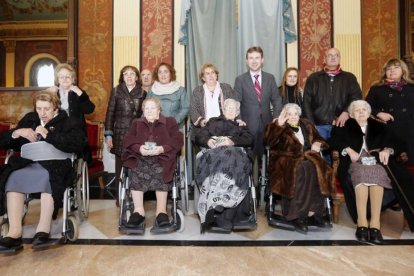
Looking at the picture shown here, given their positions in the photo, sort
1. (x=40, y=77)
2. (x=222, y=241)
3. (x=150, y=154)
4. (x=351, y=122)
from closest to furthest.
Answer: (x=222, y=241) → (x=150, y=154) → (x=351, y=122) → (x=40, y=77)

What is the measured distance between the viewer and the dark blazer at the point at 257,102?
11.2ft

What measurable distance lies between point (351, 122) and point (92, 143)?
2.94 meters

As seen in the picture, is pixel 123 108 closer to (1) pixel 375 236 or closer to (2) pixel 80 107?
(2) pixel 80 107

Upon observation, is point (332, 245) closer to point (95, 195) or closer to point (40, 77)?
point (95, 195)

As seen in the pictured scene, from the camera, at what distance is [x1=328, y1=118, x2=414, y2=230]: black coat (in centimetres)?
267

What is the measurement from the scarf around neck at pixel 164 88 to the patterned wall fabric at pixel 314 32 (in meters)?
1.88

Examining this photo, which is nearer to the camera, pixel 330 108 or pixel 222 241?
pixel 222 241

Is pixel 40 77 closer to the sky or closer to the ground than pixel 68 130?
closer to the sky

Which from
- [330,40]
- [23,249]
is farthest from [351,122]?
[23,249]

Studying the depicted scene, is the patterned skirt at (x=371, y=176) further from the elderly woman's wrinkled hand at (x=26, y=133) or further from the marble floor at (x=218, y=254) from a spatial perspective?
the elderly woman's wrinkled hand at (x=26, y=133)

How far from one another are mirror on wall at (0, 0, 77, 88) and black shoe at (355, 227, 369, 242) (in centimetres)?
677

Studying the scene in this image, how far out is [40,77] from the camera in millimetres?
7898

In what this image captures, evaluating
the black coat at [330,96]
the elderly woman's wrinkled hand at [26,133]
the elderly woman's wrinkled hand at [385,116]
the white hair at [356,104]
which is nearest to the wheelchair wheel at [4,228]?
the elderly woman's wrinkled hand at [26,133]

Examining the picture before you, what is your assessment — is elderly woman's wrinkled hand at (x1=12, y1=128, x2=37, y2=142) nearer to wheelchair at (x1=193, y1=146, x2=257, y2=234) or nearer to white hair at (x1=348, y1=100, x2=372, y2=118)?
wheelchair at (x1=193, y1=146, x2=257, y2=234)
